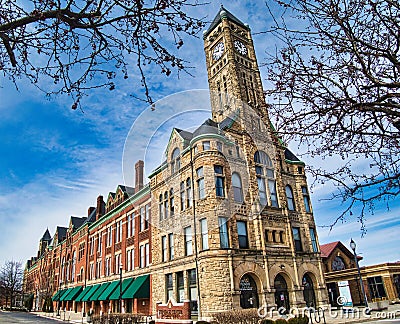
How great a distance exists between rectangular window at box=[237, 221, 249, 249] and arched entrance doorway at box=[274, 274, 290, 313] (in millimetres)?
3707

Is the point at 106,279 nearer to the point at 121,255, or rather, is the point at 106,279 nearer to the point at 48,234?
the point at 121,255

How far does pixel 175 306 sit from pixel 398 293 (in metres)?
26.9

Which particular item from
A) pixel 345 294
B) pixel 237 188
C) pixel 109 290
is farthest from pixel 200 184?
pixel 109 290

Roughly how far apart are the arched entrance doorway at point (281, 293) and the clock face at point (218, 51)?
77.1 ft

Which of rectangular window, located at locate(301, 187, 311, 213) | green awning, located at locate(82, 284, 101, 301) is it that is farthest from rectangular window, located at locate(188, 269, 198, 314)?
green awning, located at locate(82, 284, 101, 301)

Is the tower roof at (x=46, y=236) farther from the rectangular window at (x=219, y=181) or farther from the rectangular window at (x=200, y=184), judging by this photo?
the rectangular window at (x=219, y=181)

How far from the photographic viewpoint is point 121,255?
34.2 meters

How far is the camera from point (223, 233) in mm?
22797

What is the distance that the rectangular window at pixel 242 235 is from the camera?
23.9 metres

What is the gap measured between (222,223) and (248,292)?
5.08 metres

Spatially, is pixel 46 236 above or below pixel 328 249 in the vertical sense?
above

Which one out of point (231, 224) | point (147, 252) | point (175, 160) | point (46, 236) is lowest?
point (147, 252)

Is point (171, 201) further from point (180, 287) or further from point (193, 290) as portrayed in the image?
point (193, 290)

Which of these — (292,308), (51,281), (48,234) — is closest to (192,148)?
(292,308)
